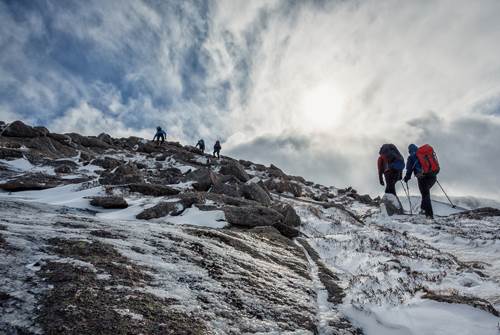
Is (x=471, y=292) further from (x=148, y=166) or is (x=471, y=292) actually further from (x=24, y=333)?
(x=148, y=166)

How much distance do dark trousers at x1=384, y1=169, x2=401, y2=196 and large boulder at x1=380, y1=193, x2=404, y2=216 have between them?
0.37m

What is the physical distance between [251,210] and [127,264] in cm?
631

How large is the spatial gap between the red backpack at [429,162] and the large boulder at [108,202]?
13.8 meters

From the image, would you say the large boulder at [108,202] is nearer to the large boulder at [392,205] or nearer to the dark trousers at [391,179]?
the large boulder at [392,205]

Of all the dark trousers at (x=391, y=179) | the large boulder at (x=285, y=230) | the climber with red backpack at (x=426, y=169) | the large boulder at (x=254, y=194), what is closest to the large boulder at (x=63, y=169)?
the large boulder at (x=254, y=194)

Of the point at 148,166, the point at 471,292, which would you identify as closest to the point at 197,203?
the point at 471,292

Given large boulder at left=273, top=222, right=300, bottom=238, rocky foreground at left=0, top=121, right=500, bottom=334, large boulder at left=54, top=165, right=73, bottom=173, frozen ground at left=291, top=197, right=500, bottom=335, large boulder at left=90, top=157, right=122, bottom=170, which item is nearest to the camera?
rocky foreground at left=0, top=121, right=500, bottom=334

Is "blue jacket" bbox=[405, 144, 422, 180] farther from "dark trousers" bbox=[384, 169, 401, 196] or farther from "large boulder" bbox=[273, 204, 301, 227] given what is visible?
"large boulder" bbox=[273, 204, 301, 227]

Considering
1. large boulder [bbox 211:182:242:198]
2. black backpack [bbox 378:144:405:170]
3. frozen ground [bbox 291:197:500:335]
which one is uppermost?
black backpack [bbox 378:144:405:170]

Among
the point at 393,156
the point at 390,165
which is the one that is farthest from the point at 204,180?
the point at 393,156

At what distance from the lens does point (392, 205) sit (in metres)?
17.5

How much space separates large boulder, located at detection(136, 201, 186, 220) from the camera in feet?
31.2

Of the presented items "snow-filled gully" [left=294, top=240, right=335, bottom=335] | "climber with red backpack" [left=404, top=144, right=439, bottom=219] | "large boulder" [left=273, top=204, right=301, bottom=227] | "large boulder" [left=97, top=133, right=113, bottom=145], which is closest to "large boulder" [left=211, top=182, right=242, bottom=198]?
"large boulder" [left=273, top=204, right=301, bottom=227]

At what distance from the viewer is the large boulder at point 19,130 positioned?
32.0 metres
